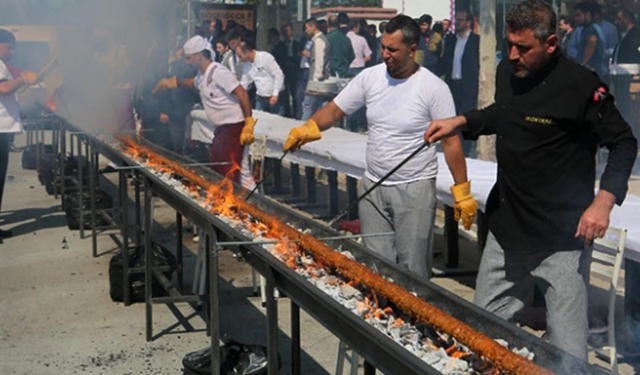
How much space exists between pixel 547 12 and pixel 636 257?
1.65 meters

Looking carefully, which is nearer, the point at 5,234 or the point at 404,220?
the point at 404,220

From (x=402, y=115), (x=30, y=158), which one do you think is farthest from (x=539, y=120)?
(x=30, y=158)

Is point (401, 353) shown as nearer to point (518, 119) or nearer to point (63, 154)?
point (518, 119)

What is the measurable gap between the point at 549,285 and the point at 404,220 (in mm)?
1332

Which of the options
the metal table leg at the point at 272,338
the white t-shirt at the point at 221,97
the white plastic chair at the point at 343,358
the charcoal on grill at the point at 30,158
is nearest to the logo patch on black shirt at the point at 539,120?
the metal table leg at the point at 272,338

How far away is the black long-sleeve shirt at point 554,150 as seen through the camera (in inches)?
142

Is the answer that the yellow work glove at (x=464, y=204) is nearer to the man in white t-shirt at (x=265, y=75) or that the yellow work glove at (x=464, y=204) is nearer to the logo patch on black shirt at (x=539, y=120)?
the logo patch on black shirt at (x=539, y=120)

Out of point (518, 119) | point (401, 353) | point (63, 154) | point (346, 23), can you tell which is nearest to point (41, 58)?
point (63, 154)

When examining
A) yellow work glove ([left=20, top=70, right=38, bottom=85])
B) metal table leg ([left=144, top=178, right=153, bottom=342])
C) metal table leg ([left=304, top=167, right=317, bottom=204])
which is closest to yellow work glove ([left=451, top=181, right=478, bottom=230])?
metal table leg ([left=144, top=178, right=153, bottom=342])

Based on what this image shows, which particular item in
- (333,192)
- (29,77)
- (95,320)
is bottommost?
(95,320)

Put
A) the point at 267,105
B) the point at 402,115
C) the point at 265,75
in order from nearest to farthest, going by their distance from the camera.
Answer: the point at 402,115
the point at 265,75
the point at 267,105

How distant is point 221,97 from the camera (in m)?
8.45

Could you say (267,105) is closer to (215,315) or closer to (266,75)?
(266,75)

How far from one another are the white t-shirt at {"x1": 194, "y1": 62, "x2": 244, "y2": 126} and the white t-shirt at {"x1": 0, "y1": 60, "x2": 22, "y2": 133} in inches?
94.5
